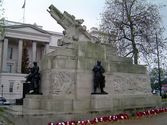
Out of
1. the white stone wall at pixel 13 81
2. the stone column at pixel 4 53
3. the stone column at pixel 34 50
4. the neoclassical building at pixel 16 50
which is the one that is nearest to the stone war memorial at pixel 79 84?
the neoclassical building at pixel 16 50

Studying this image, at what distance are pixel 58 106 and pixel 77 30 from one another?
5571 mm

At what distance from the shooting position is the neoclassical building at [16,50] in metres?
79.4

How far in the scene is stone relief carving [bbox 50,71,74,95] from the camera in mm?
15883

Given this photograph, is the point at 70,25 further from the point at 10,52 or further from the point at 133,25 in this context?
the point at 10,52

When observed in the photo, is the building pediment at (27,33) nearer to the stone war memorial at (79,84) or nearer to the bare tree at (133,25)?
the bare tree at (133,25)

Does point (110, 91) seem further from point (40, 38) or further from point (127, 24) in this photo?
point (40, 38)

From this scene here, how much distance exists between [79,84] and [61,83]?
108cm

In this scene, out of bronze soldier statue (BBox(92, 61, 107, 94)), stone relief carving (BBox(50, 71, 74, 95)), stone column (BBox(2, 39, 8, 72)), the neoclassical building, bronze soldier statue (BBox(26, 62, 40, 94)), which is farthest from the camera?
stone column (BBox(2, 39, 8, 72))

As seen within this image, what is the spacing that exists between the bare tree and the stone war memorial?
57.2ft

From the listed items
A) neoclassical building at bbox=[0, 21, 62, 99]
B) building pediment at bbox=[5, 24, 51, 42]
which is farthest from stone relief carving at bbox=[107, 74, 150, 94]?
building pediment at bbox=[5, 24, 51, 42]

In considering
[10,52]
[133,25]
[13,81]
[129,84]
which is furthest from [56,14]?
[10,52]

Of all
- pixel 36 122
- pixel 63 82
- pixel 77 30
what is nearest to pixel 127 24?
pixel 77 30

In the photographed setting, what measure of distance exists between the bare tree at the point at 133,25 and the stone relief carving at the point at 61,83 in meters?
21.0

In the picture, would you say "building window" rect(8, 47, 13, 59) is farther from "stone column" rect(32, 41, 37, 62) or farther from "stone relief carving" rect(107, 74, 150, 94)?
"stone relief carving" rect(107, 74, 150, 94)
